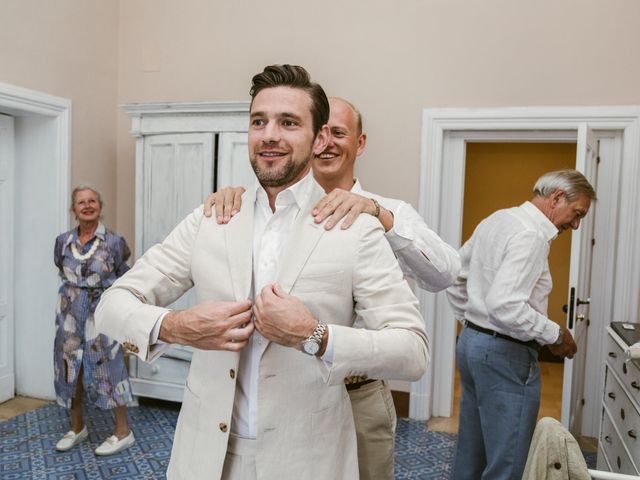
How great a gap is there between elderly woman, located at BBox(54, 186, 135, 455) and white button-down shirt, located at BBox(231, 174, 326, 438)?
2.42m

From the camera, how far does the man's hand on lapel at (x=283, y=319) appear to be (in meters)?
1.16

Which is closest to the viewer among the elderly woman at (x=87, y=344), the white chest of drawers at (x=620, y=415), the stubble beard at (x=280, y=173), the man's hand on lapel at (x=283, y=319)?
the man's hand on lapel at (x=283, y=319)

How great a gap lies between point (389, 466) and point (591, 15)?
3.34m

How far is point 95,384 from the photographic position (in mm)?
3525

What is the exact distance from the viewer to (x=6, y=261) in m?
4.30

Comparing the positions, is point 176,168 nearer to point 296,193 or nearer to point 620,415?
point 296,193

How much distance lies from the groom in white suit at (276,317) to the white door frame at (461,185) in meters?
2.76

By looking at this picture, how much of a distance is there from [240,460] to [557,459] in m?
0.75

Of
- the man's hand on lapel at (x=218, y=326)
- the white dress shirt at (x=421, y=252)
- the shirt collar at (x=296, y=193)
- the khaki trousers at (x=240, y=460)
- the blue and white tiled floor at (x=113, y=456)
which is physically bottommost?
the blue and white tiled floor at (x=113, y=456)

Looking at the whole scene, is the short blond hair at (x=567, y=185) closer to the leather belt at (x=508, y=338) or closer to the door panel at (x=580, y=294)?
the door panel at (x=580, y=294)

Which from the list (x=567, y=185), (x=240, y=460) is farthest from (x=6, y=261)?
(x=567, y=185)

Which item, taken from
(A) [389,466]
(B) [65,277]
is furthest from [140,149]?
(A) [389,466]

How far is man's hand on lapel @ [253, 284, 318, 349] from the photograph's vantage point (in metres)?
1.16

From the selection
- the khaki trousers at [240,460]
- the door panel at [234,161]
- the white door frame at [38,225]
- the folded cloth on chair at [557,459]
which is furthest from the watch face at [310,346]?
the white door frame at [38,225]
